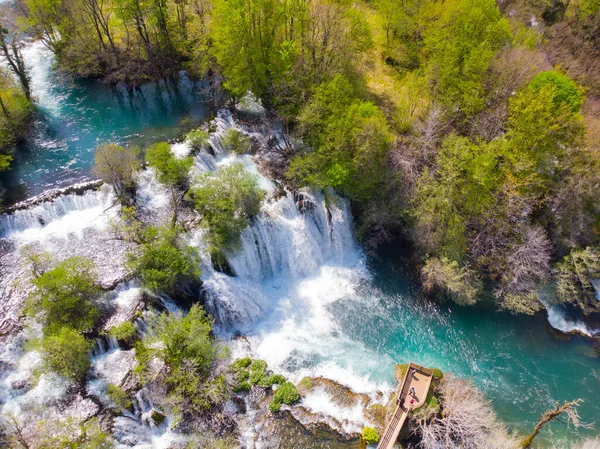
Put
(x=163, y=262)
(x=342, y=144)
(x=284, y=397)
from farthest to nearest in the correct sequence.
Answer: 1. (x=342, y=144)
2. (x=163, y=262)
3. (x=284, y=397)

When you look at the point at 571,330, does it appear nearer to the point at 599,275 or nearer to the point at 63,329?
the point at 599,275

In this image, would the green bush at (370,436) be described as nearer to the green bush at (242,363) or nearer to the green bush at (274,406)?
the green bush at (274,406)

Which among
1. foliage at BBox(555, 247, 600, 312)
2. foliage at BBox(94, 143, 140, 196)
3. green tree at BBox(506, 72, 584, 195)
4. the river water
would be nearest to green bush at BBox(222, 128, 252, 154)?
the river water

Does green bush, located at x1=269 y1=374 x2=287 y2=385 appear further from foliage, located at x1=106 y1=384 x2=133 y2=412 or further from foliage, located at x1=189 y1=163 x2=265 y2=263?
foliage, located at x1=189 y1=163 x2=265 y2=263

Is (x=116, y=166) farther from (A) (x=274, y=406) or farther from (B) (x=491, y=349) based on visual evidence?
(B) (x=491, y=349)

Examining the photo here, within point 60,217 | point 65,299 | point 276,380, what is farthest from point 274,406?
point 60,217

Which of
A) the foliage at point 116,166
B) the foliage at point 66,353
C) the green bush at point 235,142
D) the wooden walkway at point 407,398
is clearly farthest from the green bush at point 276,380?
the green bush at point 235,142

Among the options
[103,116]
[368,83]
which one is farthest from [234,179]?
[368,83]
